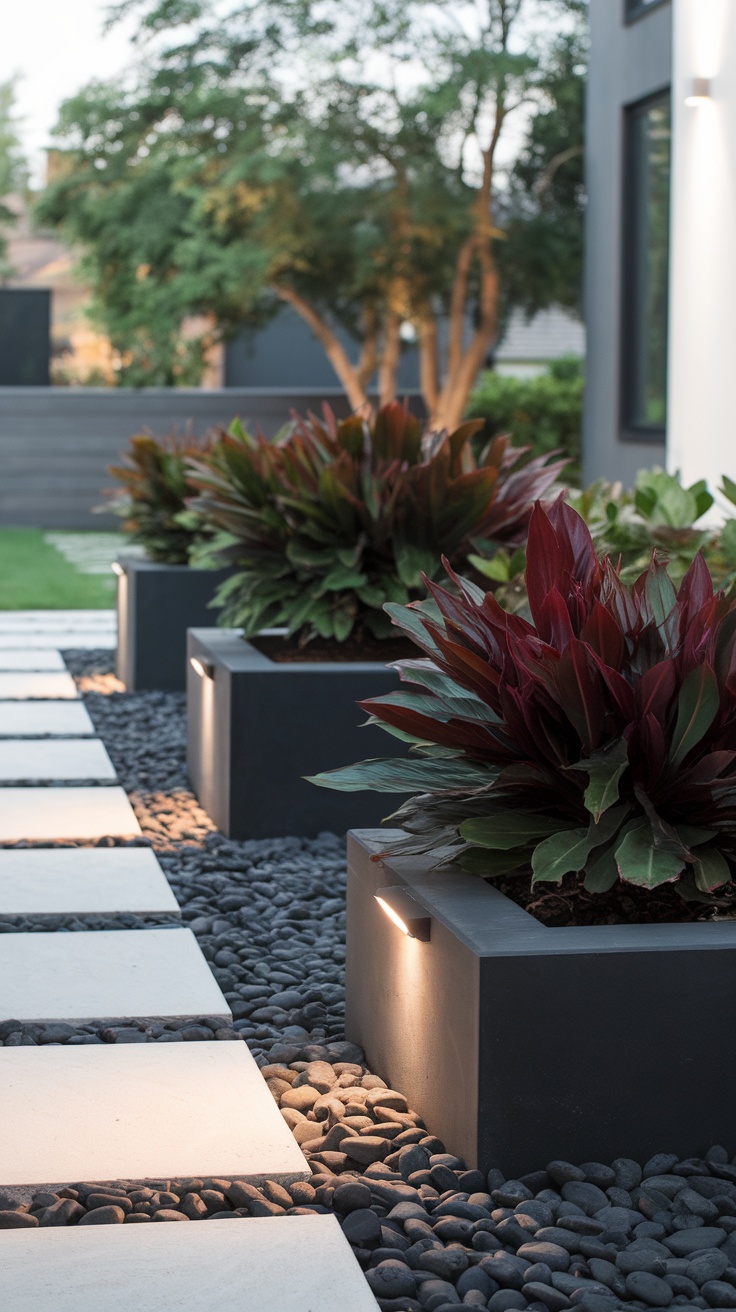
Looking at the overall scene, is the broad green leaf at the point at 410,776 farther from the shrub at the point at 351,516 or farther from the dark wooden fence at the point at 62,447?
the dark wooden fence at the point at 62,447

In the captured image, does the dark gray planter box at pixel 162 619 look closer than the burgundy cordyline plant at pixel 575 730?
No

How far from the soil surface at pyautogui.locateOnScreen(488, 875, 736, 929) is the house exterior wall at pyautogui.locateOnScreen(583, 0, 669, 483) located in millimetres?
8965

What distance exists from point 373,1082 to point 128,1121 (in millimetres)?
461

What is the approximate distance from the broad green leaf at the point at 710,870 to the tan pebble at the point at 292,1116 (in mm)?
739

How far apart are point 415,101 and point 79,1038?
51.6 feet

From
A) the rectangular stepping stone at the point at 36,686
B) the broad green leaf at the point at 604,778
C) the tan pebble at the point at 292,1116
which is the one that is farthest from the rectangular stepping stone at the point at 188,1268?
the rectangular stepping stone at the point at 36,686

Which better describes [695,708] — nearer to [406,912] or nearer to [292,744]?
[406,912]

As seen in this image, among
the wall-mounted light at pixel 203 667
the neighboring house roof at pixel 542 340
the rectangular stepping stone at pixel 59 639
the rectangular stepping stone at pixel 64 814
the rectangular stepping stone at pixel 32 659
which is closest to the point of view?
the rectangular stepping stone at pixel 64 814

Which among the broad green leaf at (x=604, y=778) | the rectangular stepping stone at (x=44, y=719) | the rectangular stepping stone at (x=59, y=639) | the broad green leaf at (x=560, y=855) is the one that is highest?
the broad green leaf at (x=604, y=778)

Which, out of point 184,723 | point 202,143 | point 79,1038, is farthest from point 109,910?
point 202,143

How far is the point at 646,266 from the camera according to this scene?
12.0m

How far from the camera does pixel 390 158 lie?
17.2m

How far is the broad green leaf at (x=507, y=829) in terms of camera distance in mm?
2545

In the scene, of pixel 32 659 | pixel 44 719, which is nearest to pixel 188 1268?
pixel 44 719
